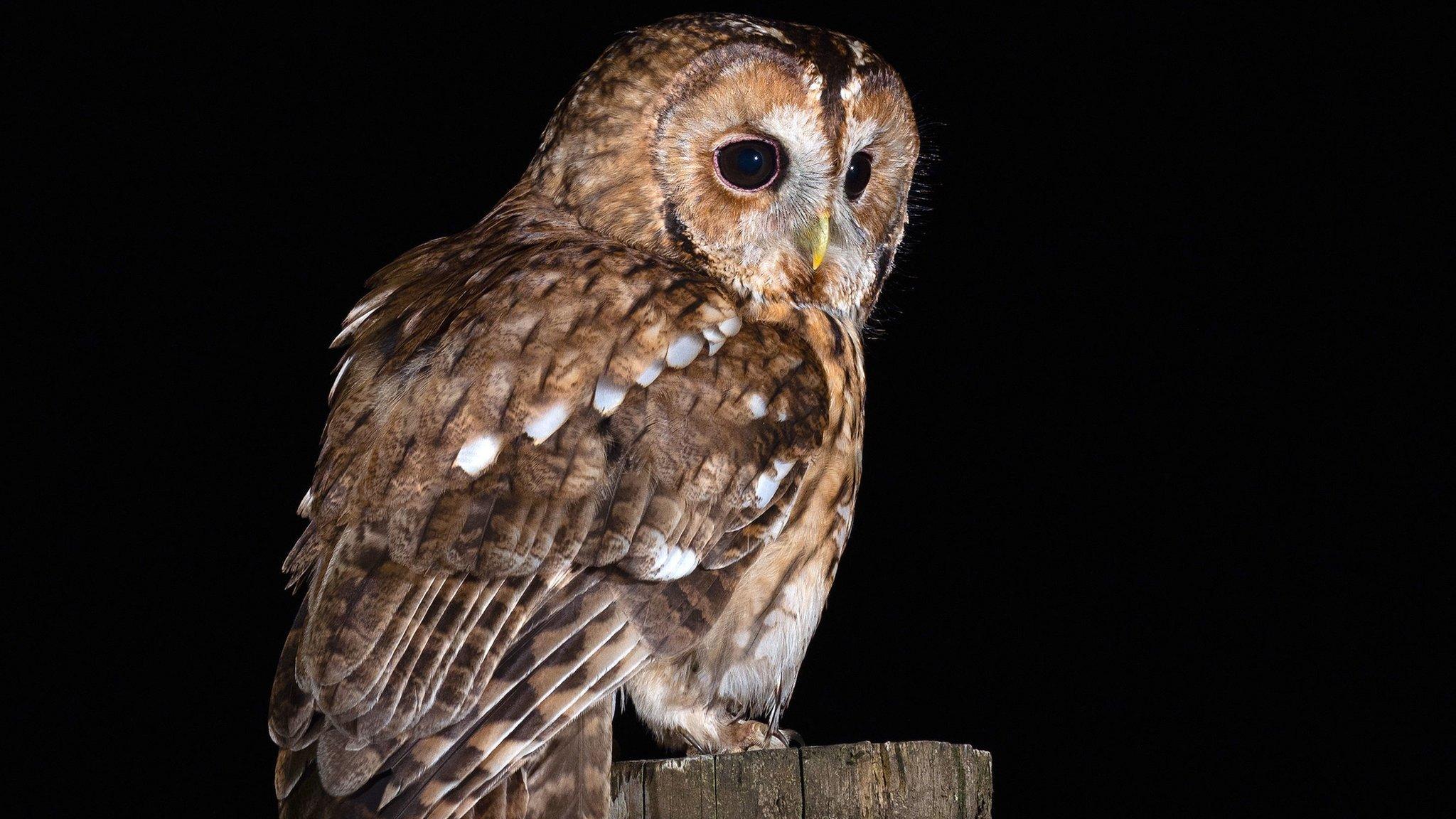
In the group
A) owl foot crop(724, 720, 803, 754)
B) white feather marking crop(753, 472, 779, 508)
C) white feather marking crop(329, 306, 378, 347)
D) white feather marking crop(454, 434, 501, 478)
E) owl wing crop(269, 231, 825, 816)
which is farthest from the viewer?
white feather marking crop(329, 306, 378, 347)

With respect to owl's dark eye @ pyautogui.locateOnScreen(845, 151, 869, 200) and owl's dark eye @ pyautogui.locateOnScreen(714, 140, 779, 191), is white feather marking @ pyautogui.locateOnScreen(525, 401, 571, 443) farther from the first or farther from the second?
owl's dark eye @ pyautogui.locateOnScreen(845, 151, 869, 200)

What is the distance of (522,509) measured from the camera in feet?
6.83

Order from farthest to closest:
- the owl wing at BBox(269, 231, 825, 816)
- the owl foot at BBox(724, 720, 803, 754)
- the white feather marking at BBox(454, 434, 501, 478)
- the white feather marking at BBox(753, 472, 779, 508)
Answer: the owl foot at BBox(724, 720, 803, 754)
the white feather marking at BBox(753, 472, 779, 508)
the white feather marking at BBox(454, 434, 501, 478)
the owl wing at BBox(269, 231, 825, 816)

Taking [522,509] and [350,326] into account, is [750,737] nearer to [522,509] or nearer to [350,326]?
[522,509]

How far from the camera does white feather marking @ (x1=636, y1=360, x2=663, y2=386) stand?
2189mm

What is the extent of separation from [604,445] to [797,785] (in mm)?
545

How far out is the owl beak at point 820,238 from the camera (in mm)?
2432

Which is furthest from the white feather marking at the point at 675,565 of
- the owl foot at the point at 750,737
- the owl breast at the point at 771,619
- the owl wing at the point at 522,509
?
the owl foot at the point at 750,737

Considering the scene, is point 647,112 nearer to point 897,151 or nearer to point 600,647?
point 897,151

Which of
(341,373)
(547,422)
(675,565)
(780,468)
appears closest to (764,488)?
(780,468)

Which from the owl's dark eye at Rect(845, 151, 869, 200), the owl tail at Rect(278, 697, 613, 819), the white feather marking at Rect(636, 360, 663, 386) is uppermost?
the owl's dark eye at Rect(845, 151, 869, 200)

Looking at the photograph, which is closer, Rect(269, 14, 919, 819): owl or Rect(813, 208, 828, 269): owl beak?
Rect(269, 14, 919, 819): owl

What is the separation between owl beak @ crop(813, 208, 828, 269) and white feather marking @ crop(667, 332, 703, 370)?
294 mm

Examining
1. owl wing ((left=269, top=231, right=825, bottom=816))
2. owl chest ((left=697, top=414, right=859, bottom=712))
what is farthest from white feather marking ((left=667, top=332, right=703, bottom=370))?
owl chest ((left=697, top=414, right=859, bottom=712))
